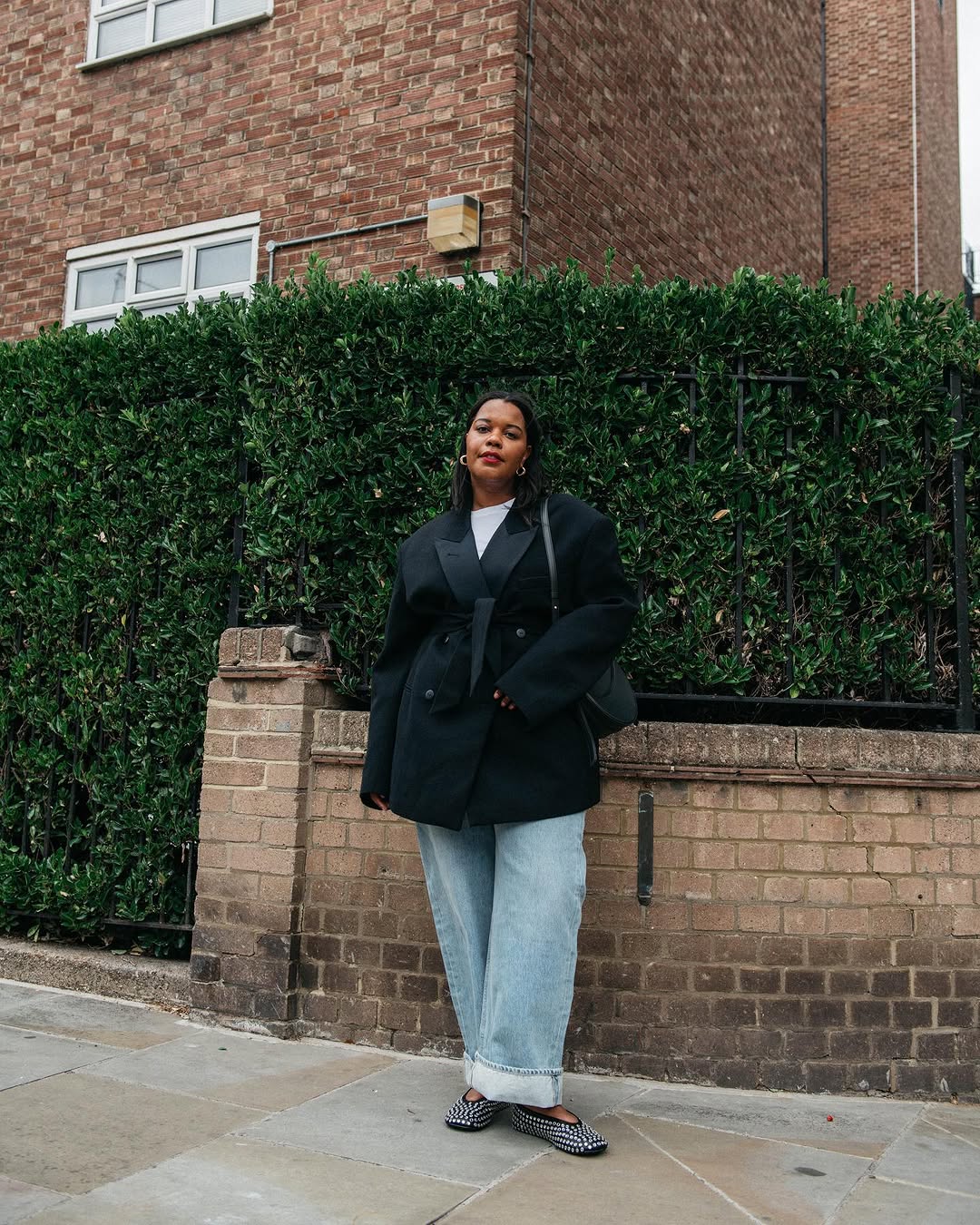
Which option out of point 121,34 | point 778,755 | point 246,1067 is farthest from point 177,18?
point 246,1067

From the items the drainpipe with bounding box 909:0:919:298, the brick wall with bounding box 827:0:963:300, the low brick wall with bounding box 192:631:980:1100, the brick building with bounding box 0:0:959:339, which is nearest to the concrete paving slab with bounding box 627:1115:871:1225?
the low brick wall with bounding box 192:631:980:1100

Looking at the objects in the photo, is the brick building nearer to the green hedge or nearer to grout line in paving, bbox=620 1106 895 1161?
the green hedge

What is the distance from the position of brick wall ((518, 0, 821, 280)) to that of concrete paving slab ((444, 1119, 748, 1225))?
5.90m

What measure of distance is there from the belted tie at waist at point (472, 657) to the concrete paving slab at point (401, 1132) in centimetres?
131

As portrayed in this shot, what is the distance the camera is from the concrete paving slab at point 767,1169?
10.2ft

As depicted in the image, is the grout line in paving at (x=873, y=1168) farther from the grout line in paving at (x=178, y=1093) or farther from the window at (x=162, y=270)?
the window at (x=162, y=270)

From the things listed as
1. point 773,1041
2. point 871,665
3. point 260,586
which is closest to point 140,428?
point 260,586

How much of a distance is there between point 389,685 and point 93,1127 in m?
1.63

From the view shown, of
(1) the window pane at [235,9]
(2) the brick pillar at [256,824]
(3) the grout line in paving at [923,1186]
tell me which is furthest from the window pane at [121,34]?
(3) the grout line in paving at [923,1186]

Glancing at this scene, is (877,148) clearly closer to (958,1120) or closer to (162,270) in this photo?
(162,270)

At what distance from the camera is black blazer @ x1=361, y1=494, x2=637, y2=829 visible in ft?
11.2

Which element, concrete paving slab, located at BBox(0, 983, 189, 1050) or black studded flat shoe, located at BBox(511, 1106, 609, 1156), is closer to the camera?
black studded flat shoe, located at BBox(511, 1106, 609, 1156)

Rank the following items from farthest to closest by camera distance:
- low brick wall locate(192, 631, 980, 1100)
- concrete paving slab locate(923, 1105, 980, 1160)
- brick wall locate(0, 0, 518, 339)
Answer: brick wall locate(0, 0, 518, 339) → low brick wall locate(192, 631, 980, 1100) → concrete paving slab locate(923, 1105, 980, 1160)

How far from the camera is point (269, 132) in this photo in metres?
8.67
